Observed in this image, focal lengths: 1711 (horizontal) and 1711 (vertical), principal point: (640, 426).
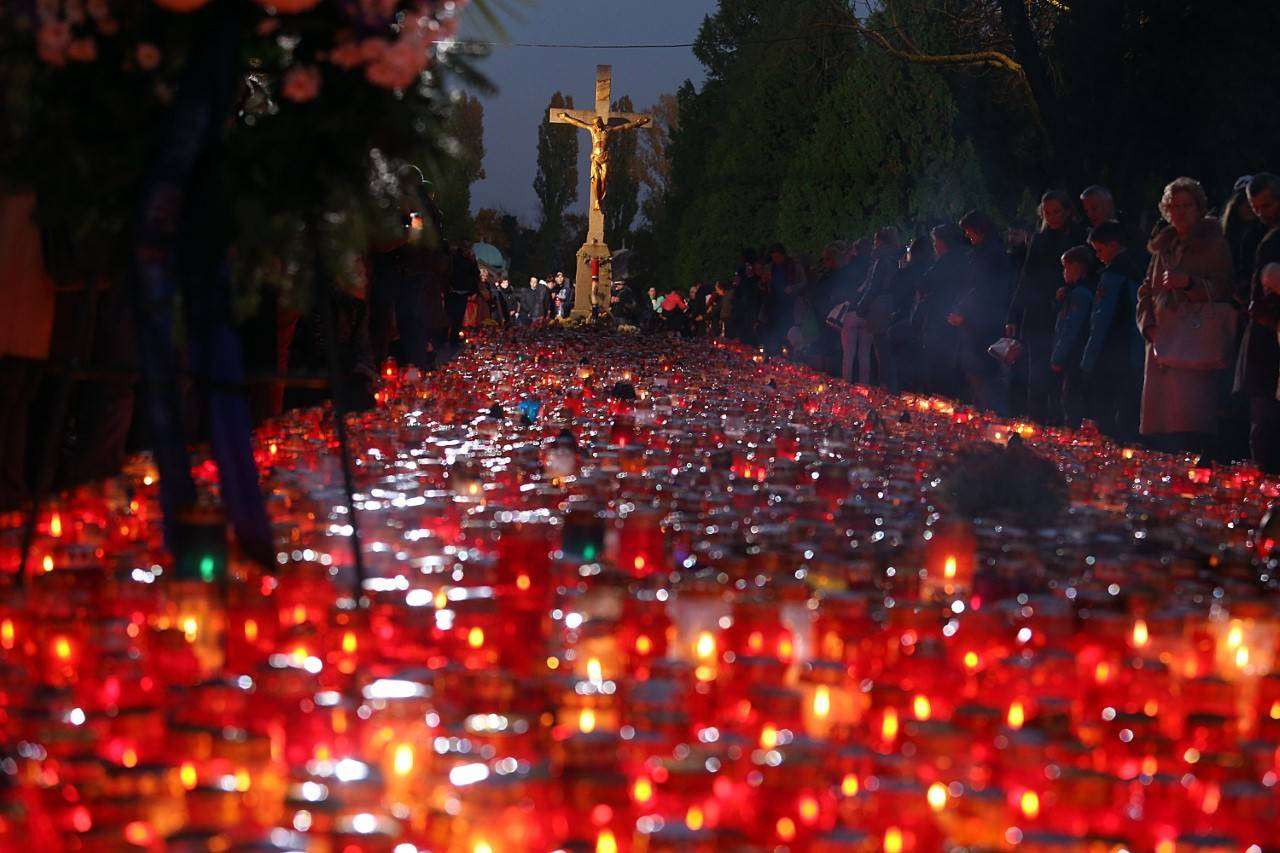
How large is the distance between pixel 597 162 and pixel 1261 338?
1915 inches

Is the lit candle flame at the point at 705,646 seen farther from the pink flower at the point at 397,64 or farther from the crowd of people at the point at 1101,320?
the crowd of people at the point at 1101,320

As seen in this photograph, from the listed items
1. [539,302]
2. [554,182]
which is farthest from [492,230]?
[539,302]

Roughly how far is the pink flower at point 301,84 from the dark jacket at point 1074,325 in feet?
32.5

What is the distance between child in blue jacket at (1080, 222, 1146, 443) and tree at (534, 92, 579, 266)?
91.6 metres

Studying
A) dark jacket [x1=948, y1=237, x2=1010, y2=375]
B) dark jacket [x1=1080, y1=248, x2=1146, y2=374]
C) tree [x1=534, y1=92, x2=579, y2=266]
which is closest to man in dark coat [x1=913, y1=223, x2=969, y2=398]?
dark jacket [x1=948, y1=237, x2=1010, y2=375]

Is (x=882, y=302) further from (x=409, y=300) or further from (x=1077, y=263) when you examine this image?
(x=1077, y=263)

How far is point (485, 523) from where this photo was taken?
6840 mm

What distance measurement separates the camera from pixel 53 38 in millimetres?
4566

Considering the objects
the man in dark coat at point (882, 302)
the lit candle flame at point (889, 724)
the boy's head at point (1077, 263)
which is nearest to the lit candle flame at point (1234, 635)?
the lit candle flame at point (889, 724)

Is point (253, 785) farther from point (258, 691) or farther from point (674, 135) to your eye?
point (674, 135)

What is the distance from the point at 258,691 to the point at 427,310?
1478 centimetres

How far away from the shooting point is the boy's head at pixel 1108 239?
43.1ft

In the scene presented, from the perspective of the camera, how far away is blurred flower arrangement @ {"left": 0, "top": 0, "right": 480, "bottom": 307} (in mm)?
4750

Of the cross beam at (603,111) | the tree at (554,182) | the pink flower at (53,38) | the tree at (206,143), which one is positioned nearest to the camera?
the pink flower at (53,38)
